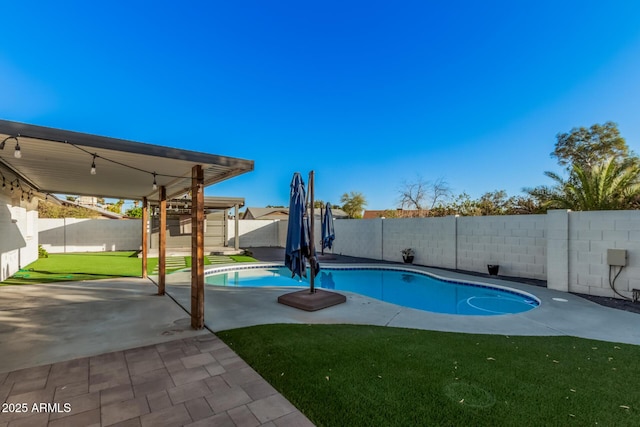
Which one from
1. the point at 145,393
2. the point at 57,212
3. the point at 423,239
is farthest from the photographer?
the point at 57,212

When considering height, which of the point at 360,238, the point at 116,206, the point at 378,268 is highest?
the point at 116,206

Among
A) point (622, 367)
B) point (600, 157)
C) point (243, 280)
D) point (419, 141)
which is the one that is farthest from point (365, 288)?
point (600, 157)

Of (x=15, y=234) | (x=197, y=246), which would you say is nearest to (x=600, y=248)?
(x=197, y=246)

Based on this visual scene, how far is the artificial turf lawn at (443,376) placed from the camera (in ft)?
8.14

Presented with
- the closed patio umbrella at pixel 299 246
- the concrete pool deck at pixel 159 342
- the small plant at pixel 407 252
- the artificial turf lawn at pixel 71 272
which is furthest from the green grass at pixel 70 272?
the small plant at pixel 407 252

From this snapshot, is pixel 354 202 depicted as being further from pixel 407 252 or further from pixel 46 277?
pixel 46 277

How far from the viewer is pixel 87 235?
17.8m

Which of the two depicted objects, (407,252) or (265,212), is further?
(265,212)

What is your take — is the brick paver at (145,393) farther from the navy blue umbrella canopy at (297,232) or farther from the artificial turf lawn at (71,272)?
the artificial turf lawn at (71,272)

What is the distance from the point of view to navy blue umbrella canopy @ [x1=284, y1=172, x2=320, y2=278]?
Result: 6145 millimetres

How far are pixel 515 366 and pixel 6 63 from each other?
50.4 ft

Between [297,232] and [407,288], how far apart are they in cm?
511

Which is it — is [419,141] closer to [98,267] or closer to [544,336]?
[544,336]

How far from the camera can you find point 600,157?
19.2 m
